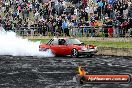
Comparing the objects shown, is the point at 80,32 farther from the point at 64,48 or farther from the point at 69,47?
the point at 69,47

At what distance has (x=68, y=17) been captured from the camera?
1473 inches

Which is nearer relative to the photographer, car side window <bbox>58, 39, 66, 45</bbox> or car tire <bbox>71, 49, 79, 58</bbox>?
car tire <bbox>71, 49, 79, 58</bbox>

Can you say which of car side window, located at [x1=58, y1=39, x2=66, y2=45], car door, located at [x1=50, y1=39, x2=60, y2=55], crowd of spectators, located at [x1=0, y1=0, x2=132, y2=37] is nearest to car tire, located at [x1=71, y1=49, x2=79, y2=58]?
car side window, located at [x1=58, y1=39, x2=66, y2=45]

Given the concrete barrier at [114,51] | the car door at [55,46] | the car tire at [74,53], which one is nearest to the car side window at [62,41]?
the car door at [55,46]

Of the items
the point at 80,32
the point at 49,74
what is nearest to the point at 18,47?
the point at 80,32

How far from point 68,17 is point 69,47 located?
5.67 m

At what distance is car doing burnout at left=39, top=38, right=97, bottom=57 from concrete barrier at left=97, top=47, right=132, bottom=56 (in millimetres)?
1401

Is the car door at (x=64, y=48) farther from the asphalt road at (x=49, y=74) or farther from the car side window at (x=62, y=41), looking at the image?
the asphalt road at (x=49, y=74)

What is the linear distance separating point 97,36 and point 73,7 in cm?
372

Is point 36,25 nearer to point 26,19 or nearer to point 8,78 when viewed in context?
point 26,19

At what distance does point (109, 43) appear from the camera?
3369 cm

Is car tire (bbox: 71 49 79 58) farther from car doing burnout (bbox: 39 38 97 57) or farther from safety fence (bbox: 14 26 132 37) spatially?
safety fence (bbox: 14 26 132 37)

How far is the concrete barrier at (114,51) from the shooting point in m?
31.0

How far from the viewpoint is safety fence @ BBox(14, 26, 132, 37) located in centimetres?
3359
